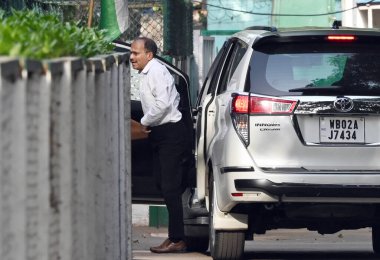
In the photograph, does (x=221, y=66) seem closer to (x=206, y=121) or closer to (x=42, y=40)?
(x=206, y=121)

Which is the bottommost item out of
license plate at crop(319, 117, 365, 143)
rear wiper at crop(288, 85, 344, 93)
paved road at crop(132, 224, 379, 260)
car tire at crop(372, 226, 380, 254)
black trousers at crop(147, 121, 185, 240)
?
paved road at crop(132, 224, 379, 260)

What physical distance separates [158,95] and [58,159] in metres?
6.11

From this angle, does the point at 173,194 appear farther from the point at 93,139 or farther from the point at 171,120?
the point at 93,139

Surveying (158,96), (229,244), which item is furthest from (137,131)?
(229,244)

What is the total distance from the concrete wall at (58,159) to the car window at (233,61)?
9.69 feet

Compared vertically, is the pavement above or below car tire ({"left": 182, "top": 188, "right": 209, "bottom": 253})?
below

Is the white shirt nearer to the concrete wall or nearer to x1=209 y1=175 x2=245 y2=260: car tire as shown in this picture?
x1=209 y1=175 x2=245 y2=260: car tire

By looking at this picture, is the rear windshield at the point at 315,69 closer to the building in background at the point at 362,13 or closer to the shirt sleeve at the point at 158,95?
the shirt sleeve at the point at 158,95

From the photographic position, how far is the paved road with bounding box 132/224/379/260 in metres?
11.5

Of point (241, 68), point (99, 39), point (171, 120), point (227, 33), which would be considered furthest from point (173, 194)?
point (227, 33)

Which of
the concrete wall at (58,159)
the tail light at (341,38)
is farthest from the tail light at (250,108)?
the concrete wall at (58,159)

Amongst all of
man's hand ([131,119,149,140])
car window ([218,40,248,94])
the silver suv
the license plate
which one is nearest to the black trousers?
man's hand ([131,119,149,140])

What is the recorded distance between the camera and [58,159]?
5152 mm

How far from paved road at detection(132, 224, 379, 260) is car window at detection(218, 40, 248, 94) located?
5.14ft
